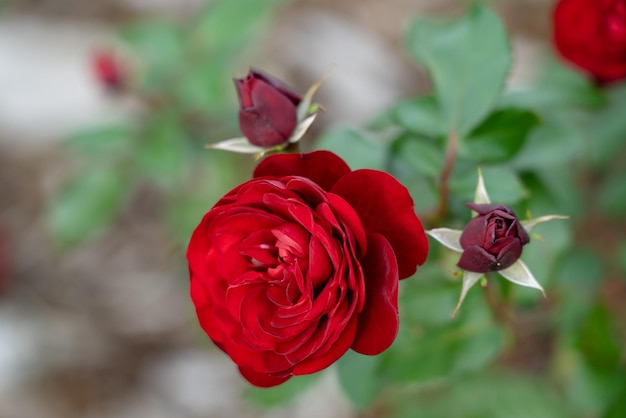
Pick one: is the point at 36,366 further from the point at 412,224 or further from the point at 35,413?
the point at 412,224

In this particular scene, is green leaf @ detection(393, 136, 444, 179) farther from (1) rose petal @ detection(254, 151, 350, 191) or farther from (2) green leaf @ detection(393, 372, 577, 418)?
(2) green leaf @ detection(393, 372, 577, 418)

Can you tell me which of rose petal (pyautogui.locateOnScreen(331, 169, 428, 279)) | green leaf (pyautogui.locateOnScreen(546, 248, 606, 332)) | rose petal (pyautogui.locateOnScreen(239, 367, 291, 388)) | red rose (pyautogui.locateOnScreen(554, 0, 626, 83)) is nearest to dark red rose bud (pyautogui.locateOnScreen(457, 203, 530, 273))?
rose petal (pyautogui.locateOnScreen(331, 169, 428, 279))

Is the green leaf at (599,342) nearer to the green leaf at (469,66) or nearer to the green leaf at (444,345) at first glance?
the green leaf at (444,345)

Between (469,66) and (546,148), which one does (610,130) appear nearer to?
(546,148)

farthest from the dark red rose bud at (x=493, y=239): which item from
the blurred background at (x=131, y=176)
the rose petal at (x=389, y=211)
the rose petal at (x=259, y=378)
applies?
the blurred background at (x=131, y=176)

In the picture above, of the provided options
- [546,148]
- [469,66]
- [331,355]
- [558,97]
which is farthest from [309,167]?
[558,97]

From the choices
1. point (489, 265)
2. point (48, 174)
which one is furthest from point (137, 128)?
point (489, 265)
